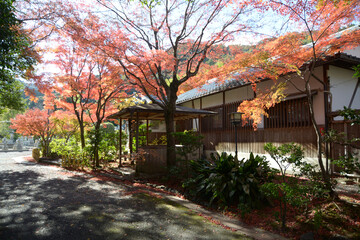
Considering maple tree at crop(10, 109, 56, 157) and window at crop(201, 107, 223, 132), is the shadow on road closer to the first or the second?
window at crop(201, 107, 223, 132)

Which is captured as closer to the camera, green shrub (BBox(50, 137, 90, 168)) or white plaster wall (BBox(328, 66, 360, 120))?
white plaster wall (BBox(328, 66, 360, 120))

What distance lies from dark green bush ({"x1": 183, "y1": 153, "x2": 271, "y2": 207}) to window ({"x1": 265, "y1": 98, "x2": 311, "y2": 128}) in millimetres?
3554

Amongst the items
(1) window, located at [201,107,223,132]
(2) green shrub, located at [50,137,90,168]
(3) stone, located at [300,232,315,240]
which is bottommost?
(3) stone, located at [300,232,315,240]

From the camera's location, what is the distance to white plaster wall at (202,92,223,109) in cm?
1222

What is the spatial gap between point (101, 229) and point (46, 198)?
8.90 feet

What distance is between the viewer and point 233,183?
201 inches

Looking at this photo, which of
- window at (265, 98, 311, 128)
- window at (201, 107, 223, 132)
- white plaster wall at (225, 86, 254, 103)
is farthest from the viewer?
window at (201, 107, 223, 132)

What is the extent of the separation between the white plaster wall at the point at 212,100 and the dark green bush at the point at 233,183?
677cm

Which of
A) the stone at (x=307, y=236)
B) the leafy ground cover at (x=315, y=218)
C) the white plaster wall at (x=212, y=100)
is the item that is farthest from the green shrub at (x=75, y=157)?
the stone at (x=307, y=236)

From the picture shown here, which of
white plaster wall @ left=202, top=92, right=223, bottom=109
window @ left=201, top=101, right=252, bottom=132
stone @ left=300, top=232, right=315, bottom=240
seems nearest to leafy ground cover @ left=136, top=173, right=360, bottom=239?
stone @ left=300, top=232, right=315, bottom=240

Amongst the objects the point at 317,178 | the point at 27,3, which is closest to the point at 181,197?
the point at 317,178

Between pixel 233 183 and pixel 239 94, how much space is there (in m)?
6.60

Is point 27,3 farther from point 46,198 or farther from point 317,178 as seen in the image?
point 317,178

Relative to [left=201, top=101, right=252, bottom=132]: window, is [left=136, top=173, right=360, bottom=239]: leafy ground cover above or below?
below
